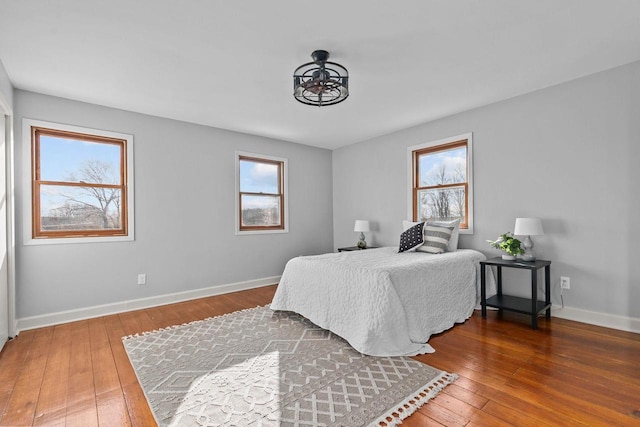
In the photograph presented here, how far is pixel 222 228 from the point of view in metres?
4.38

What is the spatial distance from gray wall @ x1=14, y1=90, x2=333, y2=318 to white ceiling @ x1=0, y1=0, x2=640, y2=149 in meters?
0.29

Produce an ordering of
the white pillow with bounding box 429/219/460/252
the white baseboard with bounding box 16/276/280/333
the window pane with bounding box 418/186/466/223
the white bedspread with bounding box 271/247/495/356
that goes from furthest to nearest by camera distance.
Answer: the window pane with bounding box 418/186/466/223
the white pillow with bounding box 429/219/460/252
the white baseboard with bounding box 16/276/280/333
the white bedspread with bounding box 271/247/495/356

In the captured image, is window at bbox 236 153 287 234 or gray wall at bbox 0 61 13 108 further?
window at bbox 236 153 287 234

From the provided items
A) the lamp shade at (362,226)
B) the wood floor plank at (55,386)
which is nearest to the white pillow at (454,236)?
the lamp shade at (362,226)

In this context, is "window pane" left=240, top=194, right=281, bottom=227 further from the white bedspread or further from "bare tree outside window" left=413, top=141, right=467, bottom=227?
"bare tree outside window" left=413, top=141, right=467, bottom=227

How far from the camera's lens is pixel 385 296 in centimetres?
240

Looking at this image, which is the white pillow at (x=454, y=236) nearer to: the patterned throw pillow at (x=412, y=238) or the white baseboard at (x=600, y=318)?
the patterned throw pillow at (x=412, y=238)

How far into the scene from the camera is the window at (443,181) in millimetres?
3863

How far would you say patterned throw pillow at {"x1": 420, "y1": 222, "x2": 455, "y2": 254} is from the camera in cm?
348

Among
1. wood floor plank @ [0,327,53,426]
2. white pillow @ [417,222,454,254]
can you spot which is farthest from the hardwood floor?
white pillow @ [417,222,454,254]

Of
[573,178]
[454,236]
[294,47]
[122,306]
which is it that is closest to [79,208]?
[122,306]

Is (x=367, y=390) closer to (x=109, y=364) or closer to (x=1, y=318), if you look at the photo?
(x=109, y=364)

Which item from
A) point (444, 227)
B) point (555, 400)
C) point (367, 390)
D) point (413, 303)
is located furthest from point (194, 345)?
point (444, 227)

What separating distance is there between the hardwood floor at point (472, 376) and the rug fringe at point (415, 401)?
0.04 meters
